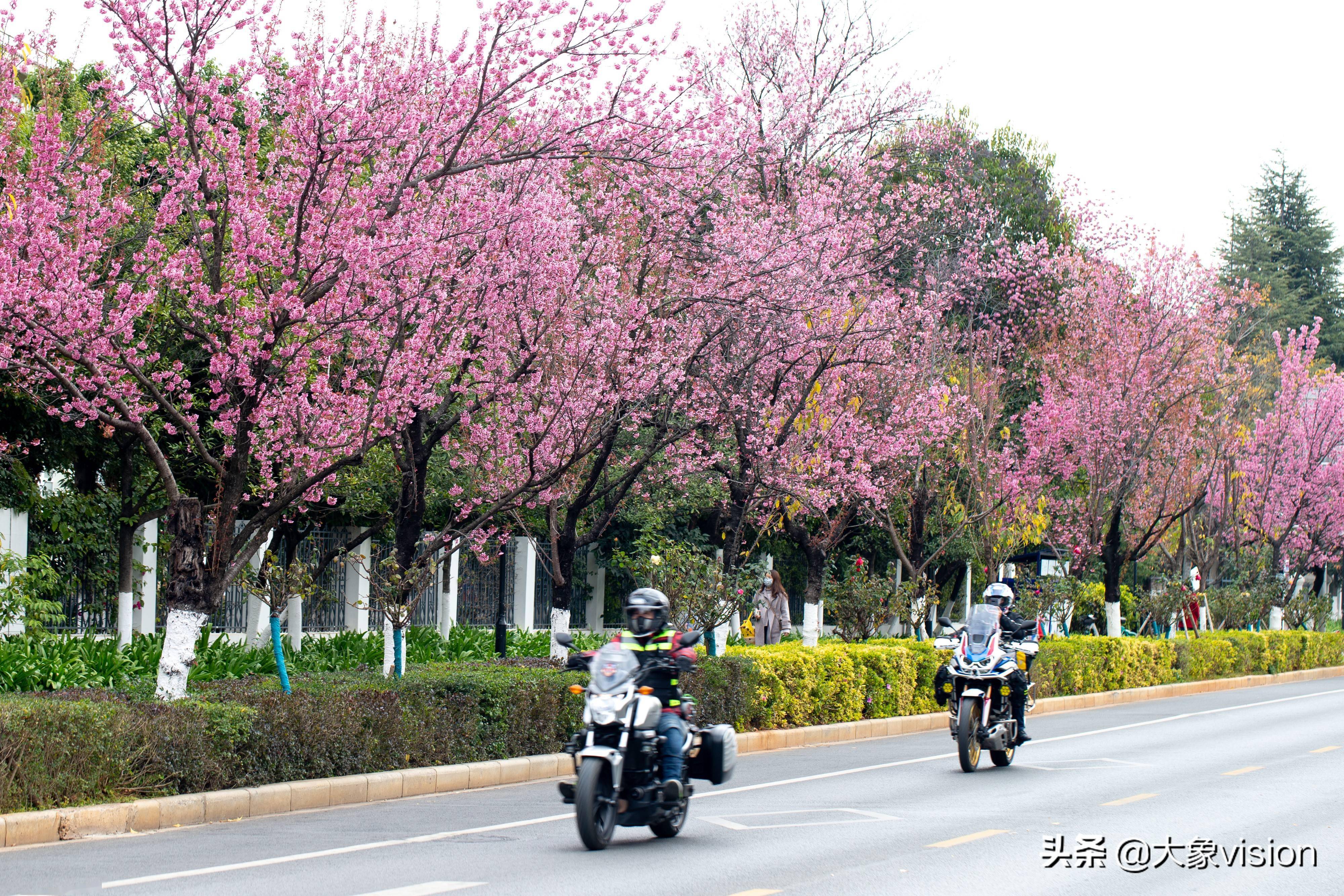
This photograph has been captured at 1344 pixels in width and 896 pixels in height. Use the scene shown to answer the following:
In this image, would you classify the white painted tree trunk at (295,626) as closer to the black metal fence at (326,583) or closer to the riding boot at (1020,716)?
the black metal fence at (326,583)

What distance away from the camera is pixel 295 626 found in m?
22.2

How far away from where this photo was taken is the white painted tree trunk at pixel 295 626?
71.5 ft

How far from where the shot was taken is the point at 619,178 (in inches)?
578

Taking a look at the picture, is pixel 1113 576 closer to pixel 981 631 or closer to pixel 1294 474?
pixel 1294 474

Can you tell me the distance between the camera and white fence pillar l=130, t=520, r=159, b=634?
69.6 feet

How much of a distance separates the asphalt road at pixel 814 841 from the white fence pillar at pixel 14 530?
9.82m

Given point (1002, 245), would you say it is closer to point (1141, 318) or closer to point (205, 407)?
point (1141, 318)

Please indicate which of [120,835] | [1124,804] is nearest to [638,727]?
[120,835]

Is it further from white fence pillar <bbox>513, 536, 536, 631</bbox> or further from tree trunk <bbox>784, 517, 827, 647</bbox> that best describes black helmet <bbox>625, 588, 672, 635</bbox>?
white fence pillar <bbox>513, 536, 536, 631</bbox>

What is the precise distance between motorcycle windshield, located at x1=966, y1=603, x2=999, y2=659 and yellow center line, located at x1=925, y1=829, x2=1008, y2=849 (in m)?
4.21

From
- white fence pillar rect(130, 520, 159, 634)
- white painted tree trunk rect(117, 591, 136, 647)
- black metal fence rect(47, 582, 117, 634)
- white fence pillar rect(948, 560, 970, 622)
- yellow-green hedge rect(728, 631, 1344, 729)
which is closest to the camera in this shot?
yellow-green hedge rect(728, 631, 1344, 729)

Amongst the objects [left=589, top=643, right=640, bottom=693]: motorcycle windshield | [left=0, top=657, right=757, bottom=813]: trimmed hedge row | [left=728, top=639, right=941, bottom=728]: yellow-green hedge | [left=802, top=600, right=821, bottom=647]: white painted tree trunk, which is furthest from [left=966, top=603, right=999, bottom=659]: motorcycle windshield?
[left=802, top=600, right=821, bottom=647]: white painted tree trunk

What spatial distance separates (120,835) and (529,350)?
21.9 ft

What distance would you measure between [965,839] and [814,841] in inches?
39.1
